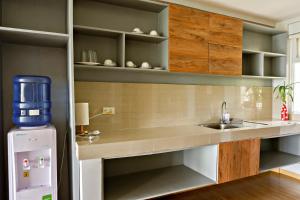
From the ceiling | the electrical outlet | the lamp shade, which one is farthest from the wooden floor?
the ceiling

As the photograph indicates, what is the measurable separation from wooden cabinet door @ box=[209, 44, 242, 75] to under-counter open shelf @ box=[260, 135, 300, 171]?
1298mm

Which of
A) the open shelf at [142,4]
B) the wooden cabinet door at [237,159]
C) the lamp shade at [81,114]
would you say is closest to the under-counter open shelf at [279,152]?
the wooden cabinet door at [237,159]

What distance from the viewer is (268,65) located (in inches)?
132

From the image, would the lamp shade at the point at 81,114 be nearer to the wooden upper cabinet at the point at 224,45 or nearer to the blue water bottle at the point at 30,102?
the blue water bottle at the point at 30,102

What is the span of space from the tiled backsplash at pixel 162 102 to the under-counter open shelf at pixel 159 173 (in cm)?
43

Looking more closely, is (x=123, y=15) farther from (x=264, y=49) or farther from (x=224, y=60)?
(x=264, y=49)

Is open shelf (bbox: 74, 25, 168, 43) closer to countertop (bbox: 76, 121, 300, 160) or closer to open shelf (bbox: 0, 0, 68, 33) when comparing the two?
open shelf (bbox: 0, 0, 68, 33)

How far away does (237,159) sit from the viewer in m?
2.18

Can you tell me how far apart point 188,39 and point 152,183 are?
1.63m

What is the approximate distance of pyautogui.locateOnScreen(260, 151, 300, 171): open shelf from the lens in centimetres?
260

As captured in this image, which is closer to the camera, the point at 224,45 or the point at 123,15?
the point at 123,15

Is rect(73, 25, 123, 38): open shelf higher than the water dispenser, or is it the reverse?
rect(73, 25, 123, 38): open shelf

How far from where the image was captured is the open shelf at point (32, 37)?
1.48 m

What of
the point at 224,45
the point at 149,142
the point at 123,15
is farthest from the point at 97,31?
the point at 224,45
